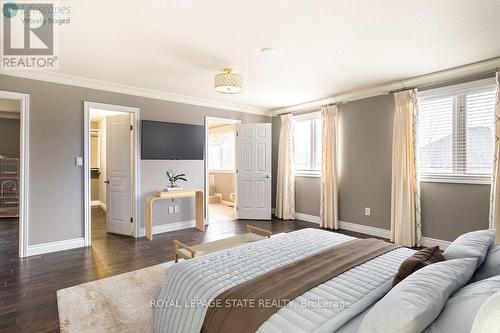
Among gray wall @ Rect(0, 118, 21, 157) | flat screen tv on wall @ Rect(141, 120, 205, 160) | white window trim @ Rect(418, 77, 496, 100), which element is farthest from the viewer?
gray wall @ Rect(0, 118, 21, 157)

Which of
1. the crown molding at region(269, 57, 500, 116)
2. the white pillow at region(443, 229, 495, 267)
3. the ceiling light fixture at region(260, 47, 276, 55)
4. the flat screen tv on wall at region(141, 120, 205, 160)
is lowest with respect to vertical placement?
the white pillow at region(443, 229, 495, 267)

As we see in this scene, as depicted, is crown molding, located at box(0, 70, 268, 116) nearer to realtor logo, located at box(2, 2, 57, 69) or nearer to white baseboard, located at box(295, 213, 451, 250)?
realtor logo, located at box(2, 2, 57, 69)

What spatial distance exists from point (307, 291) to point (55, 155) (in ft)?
13.1

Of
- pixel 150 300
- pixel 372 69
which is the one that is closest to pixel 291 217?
pixel 372 69

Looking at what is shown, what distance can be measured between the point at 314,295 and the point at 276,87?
364 centimetres

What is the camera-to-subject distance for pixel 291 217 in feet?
19.1

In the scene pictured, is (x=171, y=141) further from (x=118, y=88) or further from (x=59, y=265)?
(x=59, y=265)

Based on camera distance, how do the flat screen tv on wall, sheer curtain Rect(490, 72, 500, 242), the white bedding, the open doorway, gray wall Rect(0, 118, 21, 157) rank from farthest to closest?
gray wall Rect(0, 118, 21, 157) < the open doorway < the flat screen tv on wall < sheer curtain Rect(490, 72, 500, 242) < the white bedding

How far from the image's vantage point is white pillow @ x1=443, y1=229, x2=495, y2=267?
140 centimetres

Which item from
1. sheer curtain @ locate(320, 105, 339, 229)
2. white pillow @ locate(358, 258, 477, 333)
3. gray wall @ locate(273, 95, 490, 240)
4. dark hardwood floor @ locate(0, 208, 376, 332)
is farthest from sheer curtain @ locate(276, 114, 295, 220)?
white pillow @ locate(358, 258, 477, 333)

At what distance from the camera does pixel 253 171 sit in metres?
5.91

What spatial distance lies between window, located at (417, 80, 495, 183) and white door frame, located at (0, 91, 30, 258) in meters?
5.47

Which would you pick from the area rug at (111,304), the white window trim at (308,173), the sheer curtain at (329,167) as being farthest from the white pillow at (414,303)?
the white window trim at (308,173)

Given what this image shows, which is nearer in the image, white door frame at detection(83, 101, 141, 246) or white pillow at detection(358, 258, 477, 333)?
white pillow at detection(358, 258, 477, 333)
